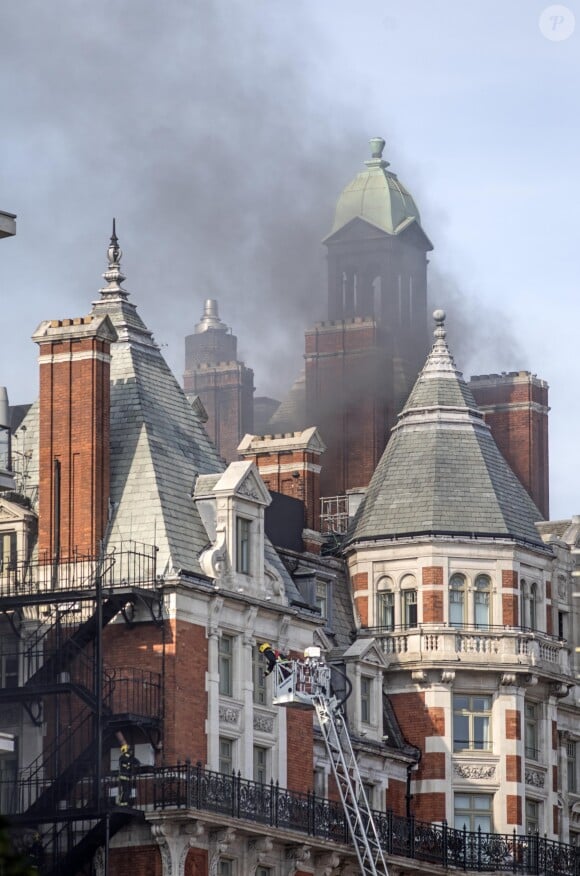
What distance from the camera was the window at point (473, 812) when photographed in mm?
65875

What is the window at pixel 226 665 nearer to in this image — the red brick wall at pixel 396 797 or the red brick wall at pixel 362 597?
the red brick wall at pixel 396 797

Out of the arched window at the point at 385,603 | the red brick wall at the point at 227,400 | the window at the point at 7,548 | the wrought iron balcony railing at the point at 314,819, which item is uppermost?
the red brick wall at the point at 227,400

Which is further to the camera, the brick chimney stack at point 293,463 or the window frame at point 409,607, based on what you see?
the brick chimney stack at point 293,463

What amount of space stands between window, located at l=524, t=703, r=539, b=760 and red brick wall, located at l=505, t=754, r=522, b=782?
1.13m

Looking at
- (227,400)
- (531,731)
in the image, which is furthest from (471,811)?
(227,400)

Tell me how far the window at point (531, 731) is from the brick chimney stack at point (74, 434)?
1580 centimetres

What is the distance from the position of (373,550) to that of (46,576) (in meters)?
13.2

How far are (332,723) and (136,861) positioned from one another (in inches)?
334

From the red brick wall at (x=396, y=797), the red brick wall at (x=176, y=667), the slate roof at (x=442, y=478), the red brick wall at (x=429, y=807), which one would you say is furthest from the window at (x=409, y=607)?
the red brick wall at (x=176, y=667)

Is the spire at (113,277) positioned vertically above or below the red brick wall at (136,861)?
above

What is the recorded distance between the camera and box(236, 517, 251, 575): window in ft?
195

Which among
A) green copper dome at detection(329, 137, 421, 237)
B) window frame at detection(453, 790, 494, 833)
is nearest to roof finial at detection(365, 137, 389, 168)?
green copper dome at detection(329, 137, 421, 237)

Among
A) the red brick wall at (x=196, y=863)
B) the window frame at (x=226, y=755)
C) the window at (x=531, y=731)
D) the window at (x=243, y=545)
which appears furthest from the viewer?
the window at (x=531, y=731)

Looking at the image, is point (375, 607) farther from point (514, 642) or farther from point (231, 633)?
point (231, 633)
